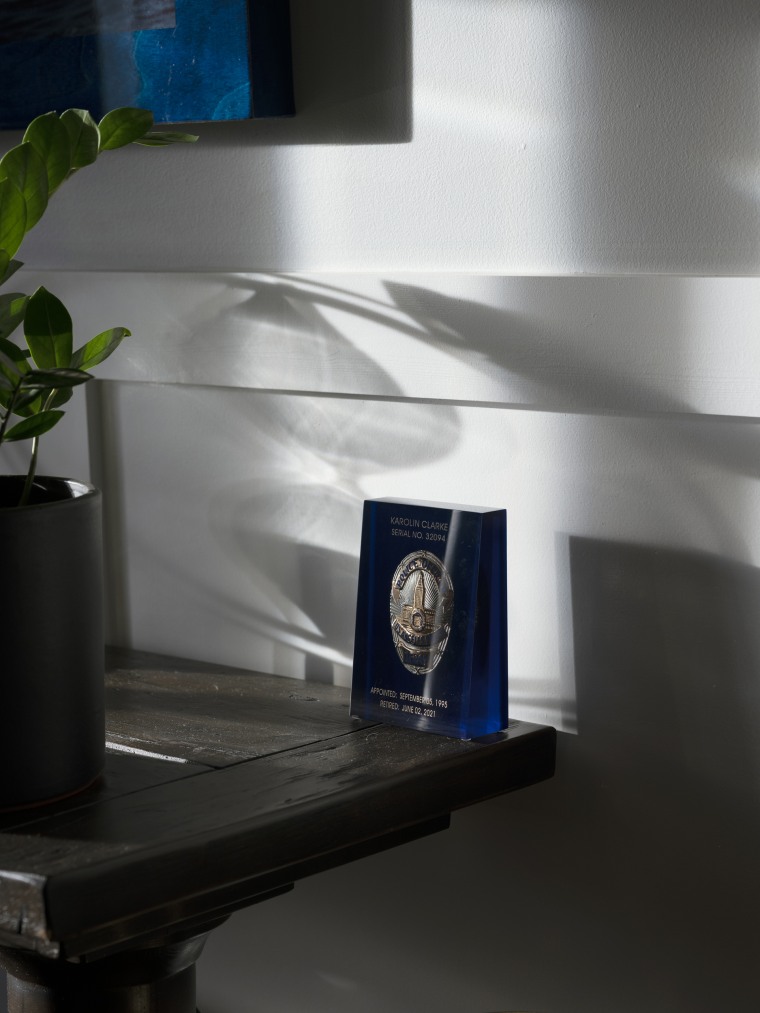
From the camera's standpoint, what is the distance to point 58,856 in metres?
0.81

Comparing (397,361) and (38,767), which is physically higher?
(397,361)

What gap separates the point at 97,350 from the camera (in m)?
0.96

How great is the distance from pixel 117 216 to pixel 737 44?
2.12ft

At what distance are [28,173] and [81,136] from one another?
0.16 feet

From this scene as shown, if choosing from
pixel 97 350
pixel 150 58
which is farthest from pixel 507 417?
pixel 150 58

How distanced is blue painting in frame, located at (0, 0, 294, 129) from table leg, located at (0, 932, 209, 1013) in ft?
2.32

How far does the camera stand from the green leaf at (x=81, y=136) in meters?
0.90

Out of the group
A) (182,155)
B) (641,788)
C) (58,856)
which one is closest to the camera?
(58,856)

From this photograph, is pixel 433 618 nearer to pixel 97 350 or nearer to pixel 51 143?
pixel 97 350

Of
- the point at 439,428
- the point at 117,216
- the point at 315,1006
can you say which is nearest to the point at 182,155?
the point at 117,216

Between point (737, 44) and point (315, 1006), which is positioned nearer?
point (737, 44)

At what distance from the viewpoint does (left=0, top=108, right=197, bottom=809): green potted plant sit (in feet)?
2.89

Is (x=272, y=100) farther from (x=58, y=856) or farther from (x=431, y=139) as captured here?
(x=58, y=856)

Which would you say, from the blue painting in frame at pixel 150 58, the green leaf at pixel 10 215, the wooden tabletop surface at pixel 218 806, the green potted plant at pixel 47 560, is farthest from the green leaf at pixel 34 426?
the blue painting in frame at pixel 150 58
